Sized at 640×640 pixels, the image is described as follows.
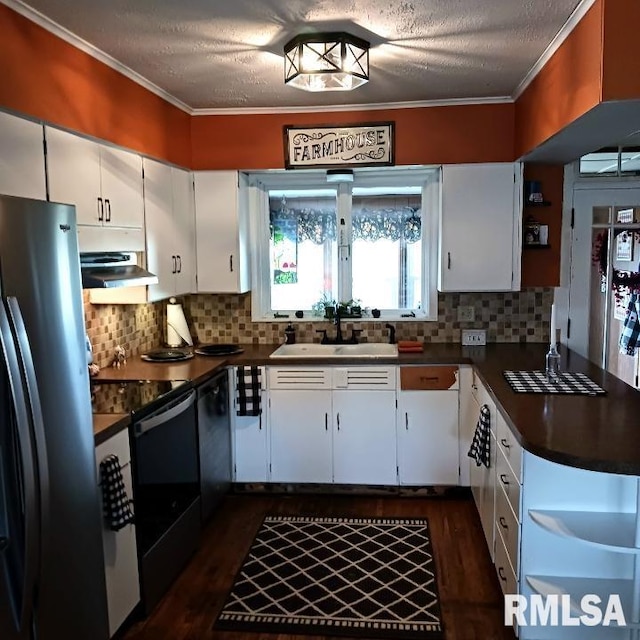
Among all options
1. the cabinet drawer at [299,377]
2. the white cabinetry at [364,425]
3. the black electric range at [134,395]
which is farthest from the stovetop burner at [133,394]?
the white cabinetry at [364,425]

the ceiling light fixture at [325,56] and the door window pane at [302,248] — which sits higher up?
the ceiling light fixture at [325,56]

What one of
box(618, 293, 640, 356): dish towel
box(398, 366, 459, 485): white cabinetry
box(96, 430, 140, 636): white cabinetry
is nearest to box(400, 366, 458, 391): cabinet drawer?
box(398, 366, 459, 485): white cabinetry

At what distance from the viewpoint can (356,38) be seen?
2662mm

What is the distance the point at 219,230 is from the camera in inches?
159

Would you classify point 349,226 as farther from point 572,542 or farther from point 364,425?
point 572,542

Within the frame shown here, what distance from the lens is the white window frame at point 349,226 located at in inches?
166

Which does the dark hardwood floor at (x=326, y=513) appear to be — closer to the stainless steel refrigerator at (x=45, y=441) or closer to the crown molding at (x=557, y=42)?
the stainless steel refrigerator at (x=45, y=441)

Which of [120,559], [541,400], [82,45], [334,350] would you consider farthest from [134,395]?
[541,400]

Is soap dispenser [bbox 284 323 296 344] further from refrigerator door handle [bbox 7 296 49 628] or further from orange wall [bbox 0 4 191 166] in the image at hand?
refrigerator door handle [bbox 7 296 49 628]

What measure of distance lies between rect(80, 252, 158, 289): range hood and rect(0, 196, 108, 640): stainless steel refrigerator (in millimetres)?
619

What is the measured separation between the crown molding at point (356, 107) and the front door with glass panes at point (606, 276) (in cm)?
88

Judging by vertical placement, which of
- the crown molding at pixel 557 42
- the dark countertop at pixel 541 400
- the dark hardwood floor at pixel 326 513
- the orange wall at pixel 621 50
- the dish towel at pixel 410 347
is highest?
the crown molding at pixel 557 42

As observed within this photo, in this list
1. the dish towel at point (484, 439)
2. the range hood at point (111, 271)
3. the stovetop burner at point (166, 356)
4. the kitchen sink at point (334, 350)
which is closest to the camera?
the range hood at point (111, 271)

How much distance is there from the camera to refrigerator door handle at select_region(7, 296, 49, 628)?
5.52ft
